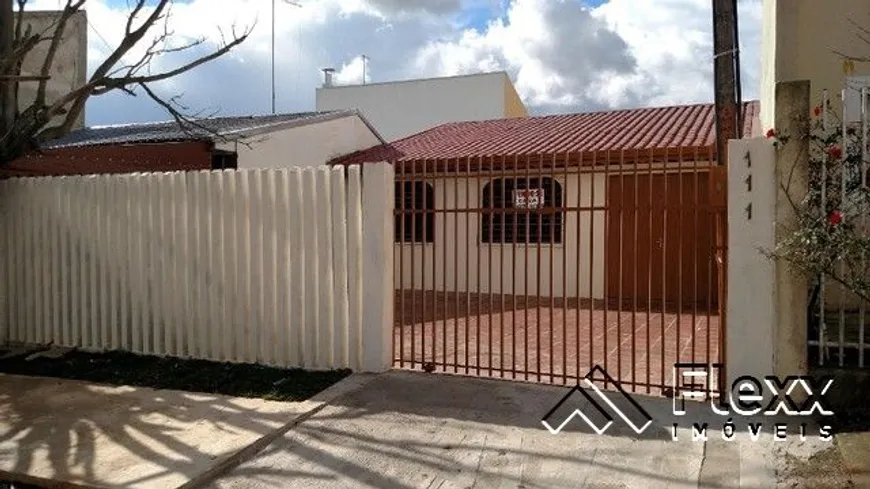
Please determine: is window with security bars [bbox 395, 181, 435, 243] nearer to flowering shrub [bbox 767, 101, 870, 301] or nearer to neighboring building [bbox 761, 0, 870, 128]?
flowering shrub [bbox 767, 101, 870, 301]

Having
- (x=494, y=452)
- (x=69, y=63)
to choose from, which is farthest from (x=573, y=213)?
(x=69, y=63)

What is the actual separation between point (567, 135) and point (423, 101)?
35.1 feet

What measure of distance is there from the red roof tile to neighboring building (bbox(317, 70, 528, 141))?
5387 millimetres

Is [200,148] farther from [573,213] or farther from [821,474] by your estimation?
[821,474]

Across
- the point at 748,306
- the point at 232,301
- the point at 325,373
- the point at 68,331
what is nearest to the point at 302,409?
the point at 325,373

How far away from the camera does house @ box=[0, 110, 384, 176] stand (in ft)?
37.0

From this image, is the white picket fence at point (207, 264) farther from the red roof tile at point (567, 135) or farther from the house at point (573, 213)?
the red roof tile at point (567, 135)

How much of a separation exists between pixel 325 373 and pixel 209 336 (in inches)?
55.8

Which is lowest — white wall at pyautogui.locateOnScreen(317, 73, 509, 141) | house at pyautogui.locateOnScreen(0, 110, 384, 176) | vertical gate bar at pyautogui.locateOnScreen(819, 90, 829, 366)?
vertical gate bar at pyautogui.locateOnScreen(819, 90, 829, 366)

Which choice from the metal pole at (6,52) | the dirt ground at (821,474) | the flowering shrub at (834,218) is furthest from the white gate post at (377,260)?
the metal pole at (6,52)

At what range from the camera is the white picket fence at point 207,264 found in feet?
19.6

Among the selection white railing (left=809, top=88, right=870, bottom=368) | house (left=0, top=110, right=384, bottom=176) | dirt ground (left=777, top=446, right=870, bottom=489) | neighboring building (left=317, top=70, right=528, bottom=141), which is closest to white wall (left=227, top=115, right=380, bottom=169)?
house (left=0, top=110, right=384, bottom=176)

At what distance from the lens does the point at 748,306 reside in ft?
15.4

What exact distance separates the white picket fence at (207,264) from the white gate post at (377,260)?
1 cm
